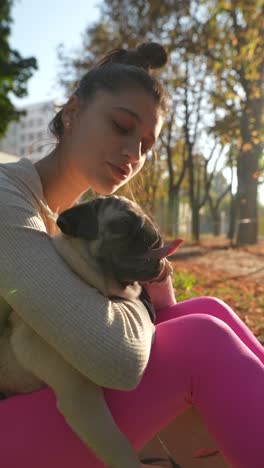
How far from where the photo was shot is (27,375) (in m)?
1.81

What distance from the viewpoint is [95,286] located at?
185 centimetres

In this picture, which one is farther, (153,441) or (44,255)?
(153,441)

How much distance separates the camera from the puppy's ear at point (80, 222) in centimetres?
194

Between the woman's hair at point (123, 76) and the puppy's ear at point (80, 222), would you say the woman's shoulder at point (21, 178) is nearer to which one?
the puppy's ear at point (80, 222)

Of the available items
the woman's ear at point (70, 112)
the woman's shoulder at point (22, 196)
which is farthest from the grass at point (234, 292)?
the woman's shoulder at point (22, 196)

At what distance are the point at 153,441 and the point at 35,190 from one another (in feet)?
4.52

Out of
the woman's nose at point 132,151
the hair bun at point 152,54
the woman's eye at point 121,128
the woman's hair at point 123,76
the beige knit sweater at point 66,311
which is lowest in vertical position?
the beige knit sweater at point 66,311

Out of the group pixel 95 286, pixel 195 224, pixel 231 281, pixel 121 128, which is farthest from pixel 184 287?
pixel 195 224

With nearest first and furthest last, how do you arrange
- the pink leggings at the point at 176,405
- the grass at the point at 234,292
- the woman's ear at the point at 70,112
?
1. the pink leggings at the point at 176,405
2. the woman's ear at the point at 70,112
3. the grass at the point at 234,292

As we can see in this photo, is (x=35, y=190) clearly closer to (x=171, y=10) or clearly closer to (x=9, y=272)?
(x=9, y=272)

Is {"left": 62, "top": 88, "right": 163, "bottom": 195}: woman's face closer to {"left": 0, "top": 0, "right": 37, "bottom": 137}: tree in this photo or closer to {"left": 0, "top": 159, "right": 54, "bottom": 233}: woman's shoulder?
{"left": 0, "top": 159, "right": 54, "bottom": 233}: woman's shoulder

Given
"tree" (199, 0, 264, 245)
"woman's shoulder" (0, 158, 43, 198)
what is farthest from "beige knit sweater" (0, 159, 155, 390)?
"tree" (199, 0, 264, 245)

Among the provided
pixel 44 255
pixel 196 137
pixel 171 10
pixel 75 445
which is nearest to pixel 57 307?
pixel 44 255

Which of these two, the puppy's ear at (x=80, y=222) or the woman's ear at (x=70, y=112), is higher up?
the woman's ear at (x=70, y=112)
